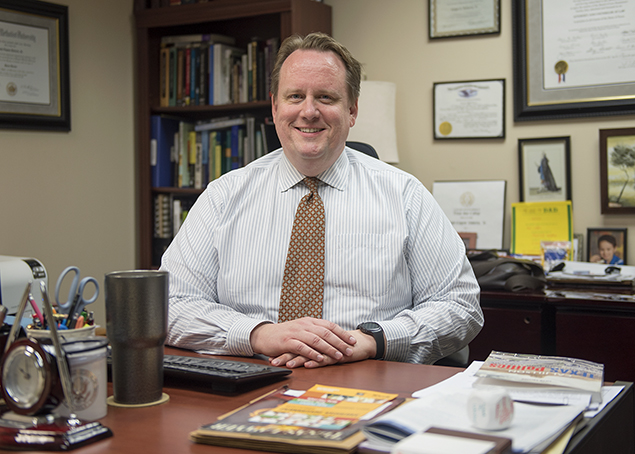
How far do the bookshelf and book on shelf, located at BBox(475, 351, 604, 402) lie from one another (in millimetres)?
2157

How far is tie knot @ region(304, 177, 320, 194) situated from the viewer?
1.68 meters

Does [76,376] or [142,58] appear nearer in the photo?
[76,376]

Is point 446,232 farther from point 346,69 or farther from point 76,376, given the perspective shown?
point 76,376

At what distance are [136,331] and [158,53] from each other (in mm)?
2667

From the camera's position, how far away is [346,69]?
68.0 inches

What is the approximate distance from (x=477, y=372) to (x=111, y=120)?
2624 mm

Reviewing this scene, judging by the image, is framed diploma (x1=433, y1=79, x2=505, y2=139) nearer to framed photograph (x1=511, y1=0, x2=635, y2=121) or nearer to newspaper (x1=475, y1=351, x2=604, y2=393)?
framed photograph (x1=511, y1=0, x2=635, y2=121)

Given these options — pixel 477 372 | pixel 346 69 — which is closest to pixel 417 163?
pixel 346 69

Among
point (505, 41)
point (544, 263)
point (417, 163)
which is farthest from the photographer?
point (417, 163)

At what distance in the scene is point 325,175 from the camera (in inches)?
67.5

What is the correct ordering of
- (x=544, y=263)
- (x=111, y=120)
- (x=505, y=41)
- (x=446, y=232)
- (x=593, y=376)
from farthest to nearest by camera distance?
1. (x=111, y=120)
2. (x=505, y=41)
3. (x=544, y=263)
4. (x=446, y=232)
5. (x=593, y=376)

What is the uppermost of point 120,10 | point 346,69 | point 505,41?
point 120,10

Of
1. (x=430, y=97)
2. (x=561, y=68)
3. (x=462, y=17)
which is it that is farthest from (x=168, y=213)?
(x=561, y=68)

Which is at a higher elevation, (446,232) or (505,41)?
(505,41)
